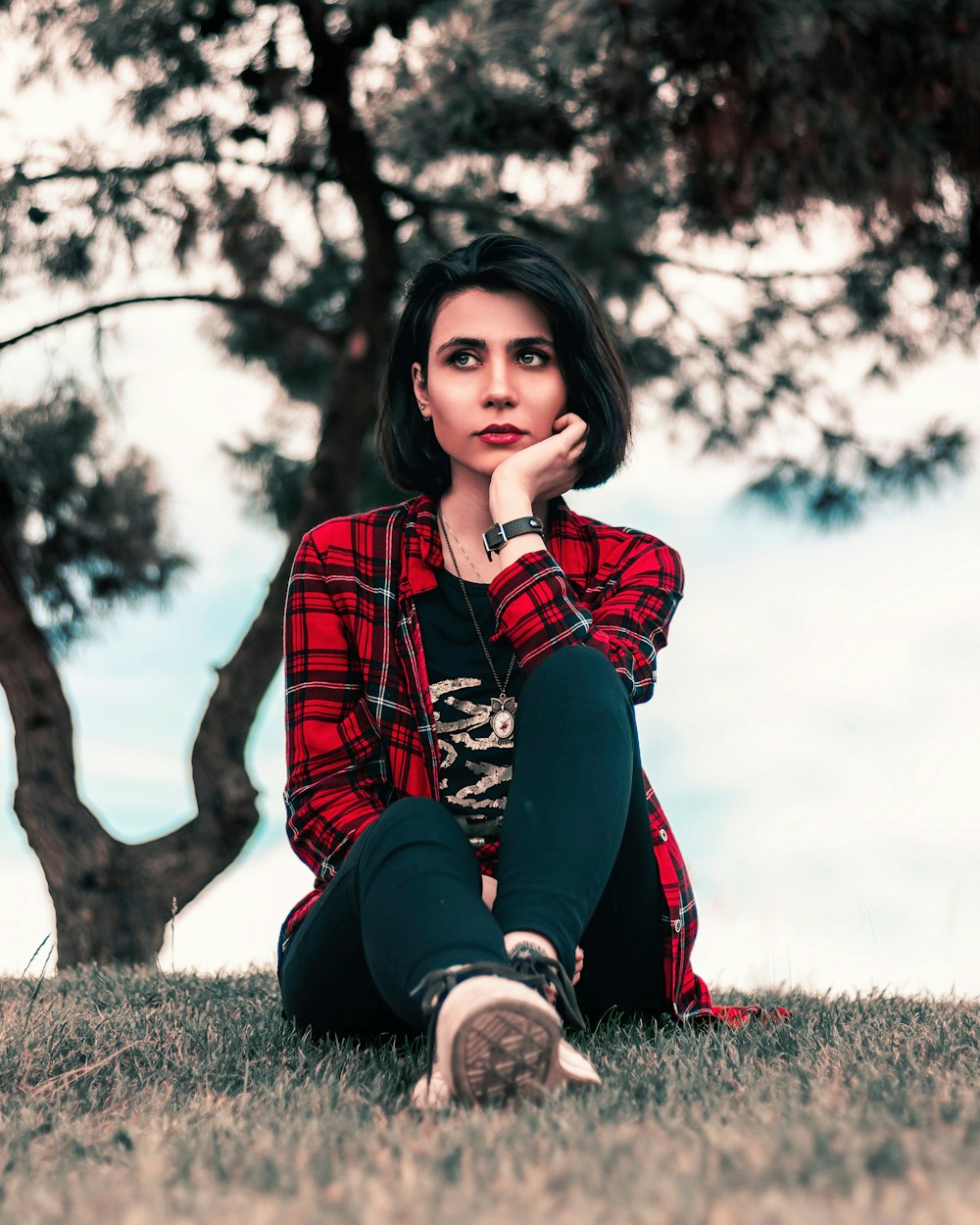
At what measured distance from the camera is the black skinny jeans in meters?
1.17

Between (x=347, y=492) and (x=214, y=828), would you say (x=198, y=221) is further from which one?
(x=214, y=828)

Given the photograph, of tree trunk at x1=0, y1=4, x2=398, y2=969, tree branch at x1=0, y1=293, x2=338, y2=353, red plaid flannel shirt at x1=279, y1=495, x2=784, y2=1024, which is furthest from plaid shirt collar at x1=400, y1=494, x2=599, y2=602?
tree branch at x1=0, y1=293, x2=338, y2=353

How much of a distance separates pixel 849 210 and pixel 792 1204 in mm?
3894

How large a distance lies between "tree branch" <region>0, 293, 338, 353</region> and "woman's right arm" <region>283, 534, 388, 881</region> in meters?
2.69

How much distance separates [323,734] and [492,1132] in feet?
2.55

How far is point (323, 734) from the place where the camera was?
5.40 feet

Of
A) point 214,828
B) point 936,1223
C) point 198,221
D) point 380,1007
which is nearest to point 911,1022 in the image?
point 380,1007

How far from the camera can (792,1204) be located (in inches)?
28.5

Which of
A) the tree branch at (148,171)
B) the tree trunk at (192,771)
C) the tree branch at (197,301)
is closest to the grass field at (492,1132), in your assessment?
the tree trunk at (192,771)

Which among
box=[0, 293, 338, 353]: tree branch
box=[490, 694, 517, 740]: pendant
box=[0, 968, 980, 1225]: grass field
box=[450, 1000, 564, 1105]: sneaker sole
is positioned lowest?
box=[0, 968, 980, 1225]: grass field

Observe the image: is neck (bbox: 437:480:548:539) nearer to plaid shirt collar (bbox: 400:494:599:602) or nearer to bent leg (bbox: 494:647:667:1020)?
plaid shirt collar (bbox: 400:494:599:602)

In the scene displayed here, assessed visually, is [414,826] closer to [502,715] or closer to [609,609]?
[502,715]

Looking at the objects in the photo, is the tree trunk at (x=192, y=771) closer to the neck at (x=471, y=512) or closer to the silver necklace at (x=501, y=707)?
the neck at (x=471, y=512)

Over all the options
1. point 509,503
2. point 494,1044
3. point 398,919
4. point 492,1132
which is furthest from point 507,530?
point 492,1132
